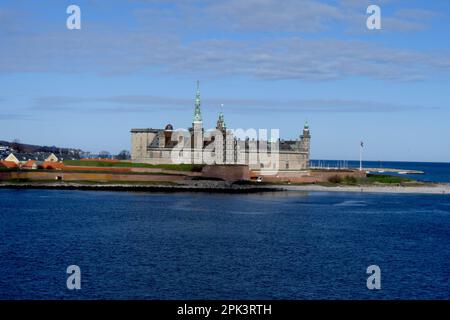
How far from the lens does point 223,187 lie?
308 ft

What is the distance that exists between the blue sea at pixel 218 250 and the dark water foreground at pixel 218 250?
62 millimetres

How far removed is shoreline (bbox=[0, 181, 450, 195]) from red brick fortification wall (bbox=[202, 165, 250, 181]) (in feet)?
7.86

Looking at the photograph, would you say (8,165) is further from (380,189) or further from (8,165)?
(380,189)

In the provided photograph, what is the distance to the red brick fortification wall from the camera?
98.3 meters

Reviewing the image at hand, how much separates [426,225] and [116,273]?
32.0m

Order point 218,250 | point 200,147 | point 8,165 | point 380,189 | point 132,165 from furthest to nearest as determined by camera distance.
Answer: point 200,147 < point 380,189 < point 8,165 < point 132,165 < point 218,250

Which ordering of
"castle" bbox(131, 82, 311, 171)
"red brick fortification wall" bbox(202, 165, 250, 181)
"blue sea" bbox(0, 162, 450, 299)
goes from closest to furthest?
"blue sea" bbox(0, 162, 450, 299)
"red brick fortification wall" bbox(202, 165, 250, 181)
"castle" bbox(131, 82, 311, 171)

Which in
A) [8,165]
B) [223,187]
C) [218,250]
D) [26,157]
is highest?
[26,157]

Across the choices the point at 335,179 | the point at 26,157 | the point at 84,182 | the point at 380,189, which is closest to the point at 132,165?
the point at 84,182

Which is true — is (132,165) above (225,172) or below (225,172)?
above

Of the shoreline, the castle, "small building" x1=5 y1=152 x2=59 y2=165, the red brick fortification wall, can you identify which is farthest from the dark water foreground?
"small building" x1=5 y1=152 x2=59 y2=165

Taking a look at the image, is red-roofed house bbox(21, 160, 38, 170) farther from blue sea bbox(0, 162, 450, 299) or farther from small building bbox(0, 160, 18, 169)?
blue sea bbox(0, 162, 450, 299)

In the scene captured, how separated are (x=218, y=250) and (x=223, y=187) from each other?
56919 millimetres
